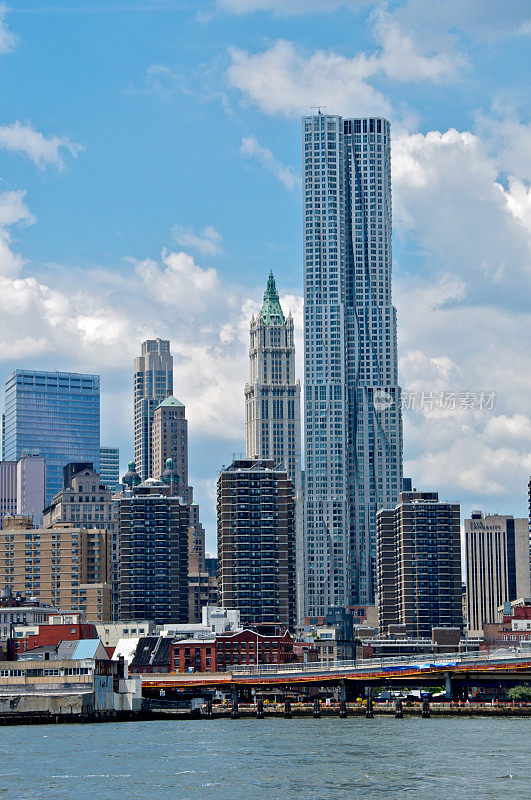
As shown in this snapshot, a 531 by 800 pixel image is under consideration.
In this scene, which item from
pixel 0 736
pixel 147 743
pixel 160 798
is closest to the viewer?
pixel 160 798

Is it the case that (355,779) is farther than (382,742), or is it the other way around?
(382,742)

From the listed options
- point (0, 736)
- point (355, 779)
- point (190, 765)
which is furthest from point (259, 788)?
point (0, 736)

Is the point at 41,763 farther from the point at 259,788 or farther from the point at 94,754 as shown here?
the point at 259,788

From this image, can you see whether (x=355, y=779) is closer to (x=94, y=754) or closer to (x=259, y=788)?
(x=259, y=788)

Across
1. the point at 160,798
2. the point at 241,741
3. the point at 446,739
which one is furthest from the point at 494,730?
the point at 160,798

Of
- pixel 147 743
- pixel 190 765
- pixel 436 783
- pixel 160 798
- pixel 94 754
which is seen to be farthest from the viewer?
pixel 147 743

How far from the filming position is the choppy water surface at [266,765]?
131250 mm

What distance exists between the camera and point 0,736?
192 m

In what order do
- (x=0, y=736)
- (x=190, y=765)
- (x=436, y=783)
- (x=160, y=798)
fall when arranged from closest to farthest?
(x=160, y=798) < (x=436, y=783) < (x=190, y=765) < (x=0, y=736)

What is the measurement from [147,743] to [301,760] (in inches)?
1061

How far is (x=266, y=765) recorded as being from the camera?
151375mm

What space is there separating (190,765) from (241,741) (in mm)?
31414

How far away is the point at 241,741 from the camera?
183 m

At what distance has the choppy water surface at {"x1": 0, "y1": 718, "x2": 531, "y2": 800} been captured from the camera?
431 ft
